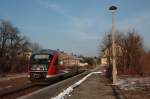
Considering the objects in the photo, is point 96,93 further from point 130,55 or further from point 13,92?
point 130,55

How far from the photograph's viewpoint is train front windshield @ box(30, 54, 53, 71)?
2594cm

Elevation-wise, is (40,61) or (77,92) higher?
(40,61)

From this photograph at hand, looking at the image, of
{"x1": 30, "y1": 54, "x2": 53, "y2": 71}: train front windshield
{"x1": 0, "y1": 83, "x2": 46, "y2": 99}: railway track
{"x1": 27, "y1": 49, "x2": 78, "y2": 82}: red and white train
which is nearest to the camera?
{"x1": 0, "y1": 83, "x2": 46, "y2": 99}: railway track

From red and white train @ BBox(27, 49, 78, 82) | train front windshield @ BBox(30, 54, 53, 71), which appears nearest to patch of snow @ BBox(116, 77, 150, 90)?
red and white train @ BBox(27, 49, 78, 82)

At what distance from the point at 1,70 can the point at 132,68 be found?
29950mm

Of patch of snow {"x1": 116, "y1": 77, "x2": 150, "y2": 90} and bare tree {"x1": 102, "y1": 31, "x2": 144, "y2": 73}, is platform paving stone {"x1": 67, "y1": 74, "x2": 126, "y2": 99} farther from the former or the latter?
bare tree {"x1": 102, "y1": 31, "x2": 144, "y2": 73}

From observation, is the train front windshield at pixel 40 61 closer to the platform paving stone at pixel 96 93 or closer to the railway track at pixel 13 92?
the railway track at pixel 13 92

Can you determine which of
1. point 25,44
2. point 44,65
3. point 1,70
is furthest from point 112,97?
point 25,44

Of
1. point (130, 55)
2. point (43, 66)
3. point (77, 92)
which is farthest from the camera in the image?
point (130, 55)

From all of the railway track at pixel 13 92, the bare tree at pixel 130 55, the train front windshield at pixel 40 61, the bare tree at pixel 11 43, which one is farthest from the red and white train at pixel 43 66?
the bare tree at pixel 11 43

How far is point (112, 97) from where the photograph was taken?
1587cm

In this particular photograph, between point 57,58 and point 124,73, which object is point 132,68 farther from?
point 57,58

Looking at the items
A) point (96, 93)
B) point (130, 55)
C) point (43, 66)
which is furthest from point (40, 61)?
point (130, 55)

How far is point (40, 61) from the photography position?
26234 millimetres
